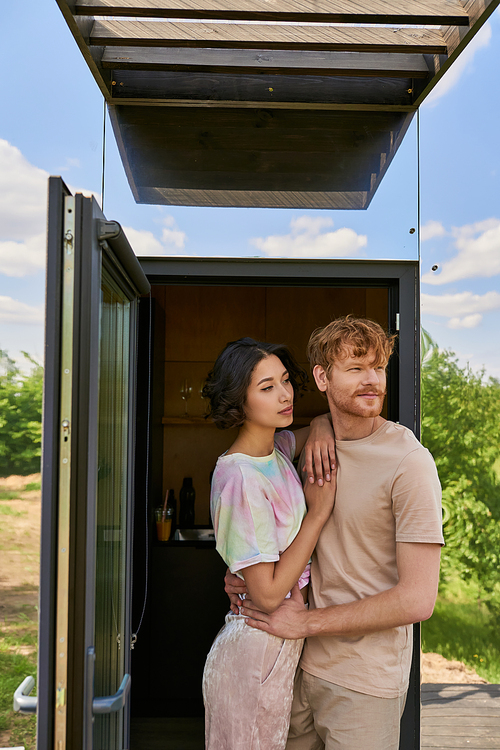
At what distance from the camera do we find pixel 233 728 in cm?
155

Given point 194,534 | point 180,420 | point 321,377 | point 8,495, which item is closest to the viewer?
point 321,377

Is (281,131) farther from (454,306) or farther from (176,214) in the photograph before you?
(454,306)

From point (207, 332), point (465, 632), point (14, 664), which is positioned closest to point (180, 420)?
point (207, 332)

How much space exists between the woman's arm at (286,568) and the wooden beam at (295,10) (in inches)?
61.7

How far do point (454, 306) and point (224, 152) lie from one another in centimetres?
354

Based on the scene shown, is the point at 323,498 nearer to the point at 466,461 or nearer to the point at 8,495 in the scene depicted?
the point at 466,461

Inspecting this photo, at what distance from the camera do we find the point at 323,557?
1.69 meters

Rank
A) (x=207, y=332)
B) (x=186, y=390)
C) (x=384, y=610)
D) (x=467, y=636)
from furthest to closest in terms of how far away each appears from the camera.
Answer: (x=207, y=332) < (x=186, y=390) < (x=467, y=636) < (x=384, y=610)

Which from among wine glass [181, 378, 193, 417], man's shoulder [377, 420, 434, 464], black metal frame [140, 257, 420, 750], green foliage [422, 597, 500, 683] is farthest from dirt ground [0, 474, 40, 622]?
man's shoulder [377, 420, 434, 464]

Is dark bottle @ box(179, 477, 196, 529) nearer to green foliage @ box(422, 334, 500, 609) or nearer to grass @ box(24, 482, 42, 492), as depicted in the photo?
green foliage @ box(422, 334, 500, 609)

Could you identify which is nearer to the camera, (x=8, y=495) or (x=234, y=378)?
(x=234, y=378)

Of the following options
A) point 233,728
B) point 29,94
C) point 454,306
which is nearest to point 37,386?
point 29,94

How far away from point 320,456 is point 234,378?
0.37m

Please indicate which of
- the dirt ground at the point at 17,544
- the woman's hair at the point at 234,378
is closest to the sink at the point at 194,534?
the woman's hair at the point at 234,378
